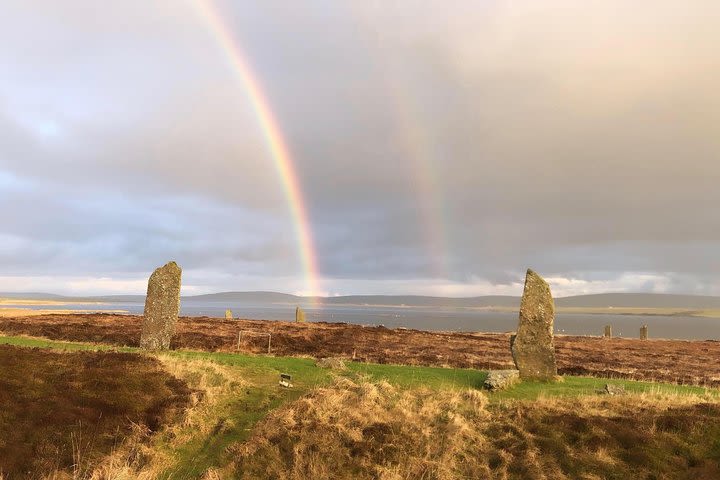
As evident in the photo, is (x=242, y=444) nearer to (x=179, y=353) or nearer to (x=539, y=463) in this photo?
(x=539, y=463)

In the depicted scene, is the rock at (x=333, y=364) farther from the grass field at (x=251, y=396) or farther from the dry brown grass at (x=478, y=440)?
the dry brown grass at (x=478, y=440)

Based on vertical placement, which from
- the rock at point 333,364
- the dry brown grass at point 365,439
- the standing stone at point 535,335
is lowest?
the dry brown grass at point 365,439

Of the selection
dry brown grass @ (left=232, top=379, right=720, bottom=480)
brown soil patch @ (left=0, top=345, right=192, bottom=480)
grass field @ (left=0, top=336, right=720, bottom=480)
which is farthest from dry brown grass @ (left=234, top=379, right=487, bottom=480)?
brown soil patch @ (left=0, top=345, right=192, bottom=480)

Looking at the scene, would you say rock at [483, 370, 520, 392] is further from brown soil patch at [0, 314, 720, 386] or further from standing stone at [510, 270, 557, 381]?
brown soil patch at [0, 314, 720, 386]

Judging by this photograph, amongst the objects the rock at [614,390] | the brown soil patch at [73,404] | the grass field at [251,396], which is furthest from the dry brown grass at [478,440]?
the brown soil patch at [73,404]

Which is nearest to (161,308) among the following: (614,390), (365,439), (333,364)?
(333,364)

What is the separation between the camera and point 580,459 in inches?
507

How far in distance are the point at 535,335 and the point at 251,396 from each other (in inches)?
466

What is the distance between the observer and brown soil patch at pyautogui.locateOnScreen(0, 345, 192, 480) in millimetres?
12062

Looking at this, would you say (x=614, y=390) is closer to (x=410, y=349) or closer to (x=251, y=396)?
(x=251, y=396)

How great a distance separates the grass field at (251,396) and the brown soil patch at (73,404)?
707mm

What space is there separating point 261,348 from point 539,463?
66.8 ft

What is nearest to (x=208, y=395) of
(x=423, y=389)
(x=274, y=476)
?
(x=274, y=476)

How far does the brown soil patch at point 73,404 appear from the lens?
12062 millimetres
